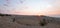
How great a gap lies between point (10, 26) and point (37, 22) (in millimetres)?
685

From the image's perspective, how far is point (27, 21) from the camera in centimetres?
408

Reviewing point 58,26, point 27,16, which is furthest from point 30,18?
point 58,26

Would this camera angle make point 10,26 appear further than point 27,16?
No

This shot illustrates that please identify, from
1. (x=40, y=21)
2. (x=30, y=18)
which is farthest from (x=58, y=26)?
(x=30, y=18)

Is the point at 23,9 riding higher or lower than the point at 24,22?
higher

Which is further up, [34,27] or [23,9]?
[23,9]

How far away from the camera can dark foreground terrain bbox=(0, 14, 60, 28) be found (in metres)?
3.90

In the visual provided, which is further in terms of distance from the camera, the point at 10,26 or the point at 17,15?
the point at 17,15

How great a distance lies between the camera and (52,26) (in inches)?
156

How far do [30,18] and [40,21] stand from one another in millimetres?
268

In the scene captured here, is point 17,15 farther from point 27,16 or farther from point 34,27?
point 34,27

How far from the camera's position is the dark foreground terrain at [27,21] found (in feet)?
12.8

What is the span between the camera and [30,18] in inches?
163

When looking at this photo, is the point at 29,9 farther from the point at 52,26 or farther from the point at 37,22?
the point at 52,26
